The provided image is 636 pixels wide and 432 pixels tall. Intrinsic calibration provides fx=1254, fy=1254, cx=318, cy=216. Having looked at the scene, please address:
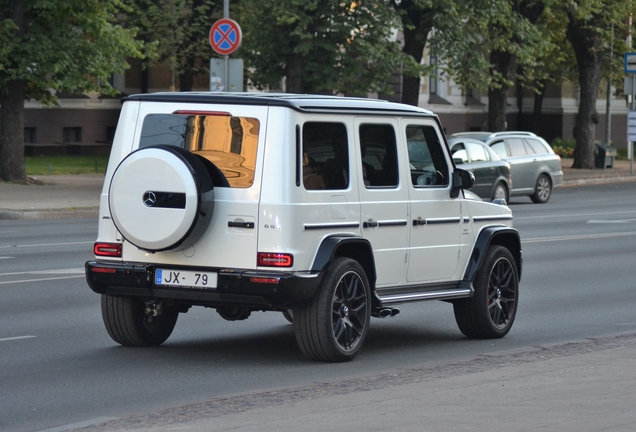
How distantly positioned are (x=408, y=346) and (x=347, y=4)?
74.5 feet

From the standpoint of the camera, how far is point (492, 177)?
27656mm

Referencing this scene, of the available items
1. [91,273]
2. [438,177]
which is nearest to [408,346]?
[438,177]

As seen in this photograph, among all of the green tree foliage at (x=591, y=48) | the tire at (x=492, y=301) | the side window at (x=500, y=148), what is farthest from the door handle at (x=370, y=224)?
the green tree foliage at (x=591, y=48)

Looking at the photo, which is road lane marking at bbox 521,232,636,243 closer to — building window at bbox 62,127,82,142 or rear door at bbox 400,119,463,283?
rear door at bbox 400,119,463,283

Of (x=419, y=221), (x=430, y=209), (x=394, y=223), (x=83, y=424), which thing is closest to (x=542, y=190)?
(x=430, y=209)

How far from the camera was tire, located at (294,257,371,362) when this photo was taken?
872 cm

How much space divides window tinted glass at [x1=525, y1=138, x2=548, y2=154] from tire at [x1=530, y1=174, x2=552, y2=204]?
28.8 inches

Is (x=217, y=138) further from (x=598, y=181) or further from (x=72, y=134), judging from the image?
(x=72, y=134)

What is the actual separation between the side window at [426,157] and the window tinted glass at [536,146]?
20.9m

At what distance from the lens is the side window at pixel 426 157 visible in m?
9.87

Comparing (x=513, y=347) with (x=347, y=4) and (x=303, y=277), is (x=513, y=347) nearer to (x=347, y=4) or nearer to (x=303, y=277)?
(x=303, y=277)

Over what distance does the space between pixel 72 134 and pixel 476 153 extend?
24611 mm

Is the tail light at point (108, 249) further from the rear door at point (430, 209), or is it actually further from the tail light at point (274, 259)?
the rear door at point (430, 209)

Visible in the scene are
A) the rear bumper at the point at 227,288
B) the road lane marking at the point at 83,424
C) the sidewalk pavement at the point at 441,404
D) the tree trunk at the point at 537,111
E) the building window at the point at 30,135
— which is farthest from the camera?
the tree trunk at the point at 537,111
